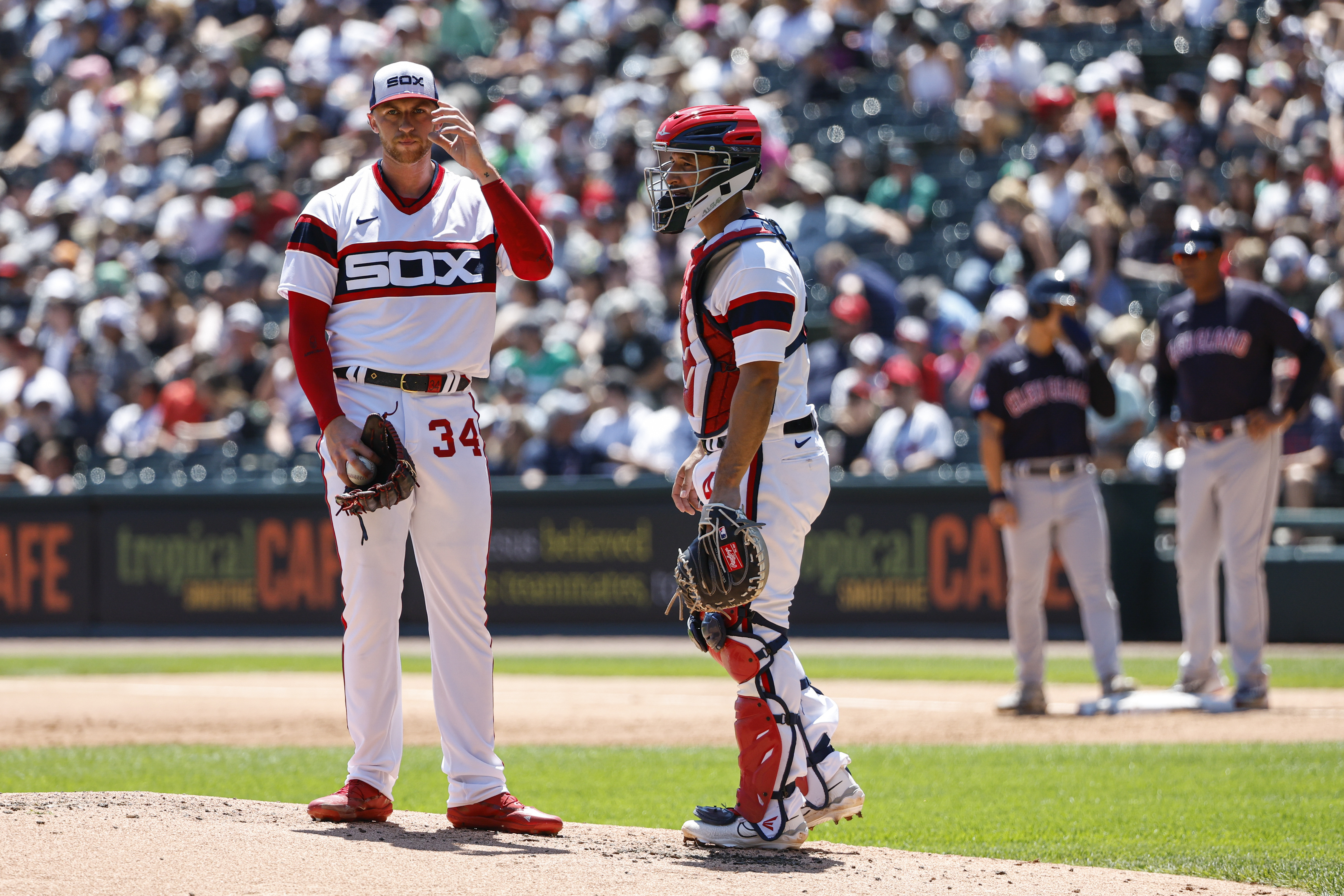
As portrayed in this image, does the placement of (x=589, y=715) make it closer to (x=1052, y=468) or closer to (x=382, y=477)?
(x=1052, y=468)

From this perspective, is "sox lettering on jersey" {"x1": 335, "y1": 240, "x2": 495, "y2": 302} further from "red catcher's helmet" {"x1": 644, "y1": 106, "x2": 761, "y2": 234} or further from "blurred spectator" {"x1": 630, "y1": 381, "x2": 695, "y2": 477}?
"blurred spectator" {"x1": 630, "y1": 381, "x2": 695, "y2": 477}

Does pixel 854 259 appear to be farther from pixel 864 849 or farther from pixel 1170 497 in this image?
pixel 864 849

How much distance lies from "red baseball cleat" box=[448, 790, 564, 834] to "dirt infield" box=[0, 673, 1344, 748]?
3395mm

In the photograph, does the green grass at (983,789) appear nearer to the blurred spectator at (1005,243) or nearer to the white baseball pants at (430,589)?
the white baseball pants at (430,589)

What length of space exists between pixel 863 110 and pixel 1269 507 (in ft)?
31.9

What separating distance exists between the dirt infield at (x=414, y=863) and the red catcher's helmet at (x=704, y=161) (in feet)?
6.38

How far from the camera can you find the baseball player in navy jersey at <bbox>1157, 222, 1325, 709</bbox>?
9.32 m

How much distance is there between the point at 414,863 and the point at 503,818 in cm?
76

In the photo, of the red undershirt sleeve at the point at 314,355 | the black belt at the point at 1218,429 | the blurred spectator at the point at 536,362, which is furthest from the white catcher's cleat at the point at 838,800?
the blurred spectator at the point at 536,362

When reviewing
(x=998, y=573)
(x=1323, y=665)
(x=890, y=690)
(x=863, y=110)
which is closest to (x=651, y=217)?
Result: (x=890, y=690)

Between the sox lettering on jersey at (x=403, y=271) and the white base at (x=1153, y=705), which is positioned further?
the white base at (x=1153, y=705)

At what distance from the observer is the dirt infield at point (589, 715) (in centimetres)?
882

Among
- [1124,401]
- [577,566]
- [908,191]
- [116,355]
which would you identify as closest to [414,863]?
[1124,401]

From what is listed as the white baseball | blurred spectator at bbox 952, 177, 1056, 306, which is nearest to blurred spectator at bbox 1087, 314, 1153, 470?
blurred spectator at bbox 952, 177, 1056, 306
